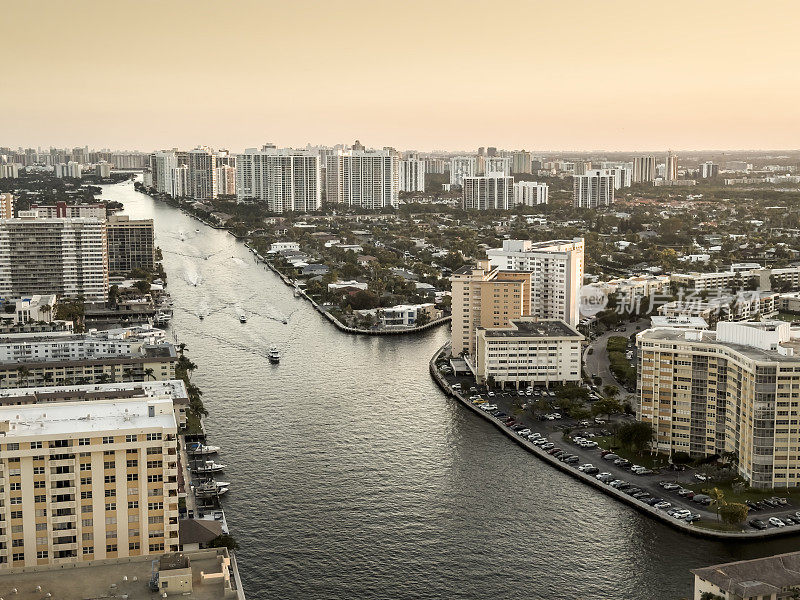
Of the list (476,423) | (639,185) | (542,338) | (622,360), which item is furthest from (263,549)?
(639,185)

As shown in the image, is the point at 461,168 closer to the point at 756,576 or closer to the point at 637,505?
the point at 637,505

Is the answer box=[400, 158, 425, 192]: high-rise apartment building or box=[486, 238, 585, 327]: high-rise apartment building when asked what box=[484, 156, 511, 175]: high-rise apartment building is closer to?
box=[400, 158, 425, 192]: high-rise apartment building

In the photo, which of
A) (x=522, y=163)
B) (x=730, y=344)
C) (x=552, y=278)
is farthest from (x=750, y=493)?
(x=522, y=163)

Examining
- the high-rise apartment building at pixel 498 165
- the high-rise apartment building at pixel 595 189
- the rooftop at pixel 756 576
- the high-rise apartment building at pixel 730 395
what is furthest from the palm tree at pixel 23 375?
the high-rise apartment building at pixel 498 165

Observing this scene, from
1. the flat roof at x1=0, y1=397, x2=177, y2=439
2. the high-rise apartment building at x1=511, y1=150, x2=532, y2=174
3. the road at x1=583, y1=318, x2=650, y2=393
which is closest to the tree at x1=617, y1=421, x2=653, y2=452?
the road at x1=583, y1=318, x2=650, y2=393

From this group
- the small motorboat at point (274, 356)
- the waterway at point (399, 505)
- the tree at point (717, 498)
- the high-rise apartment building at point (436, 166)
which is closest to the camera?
the waterway at point (399, 505)

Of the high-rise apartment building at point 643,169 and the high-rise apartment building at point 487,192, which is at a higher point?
the high-rise apartment building at point 643,169

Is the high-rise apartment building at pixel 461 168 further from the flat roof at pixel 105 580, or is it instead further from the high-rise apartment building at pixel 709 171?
the flat roof at pixel 105 580
